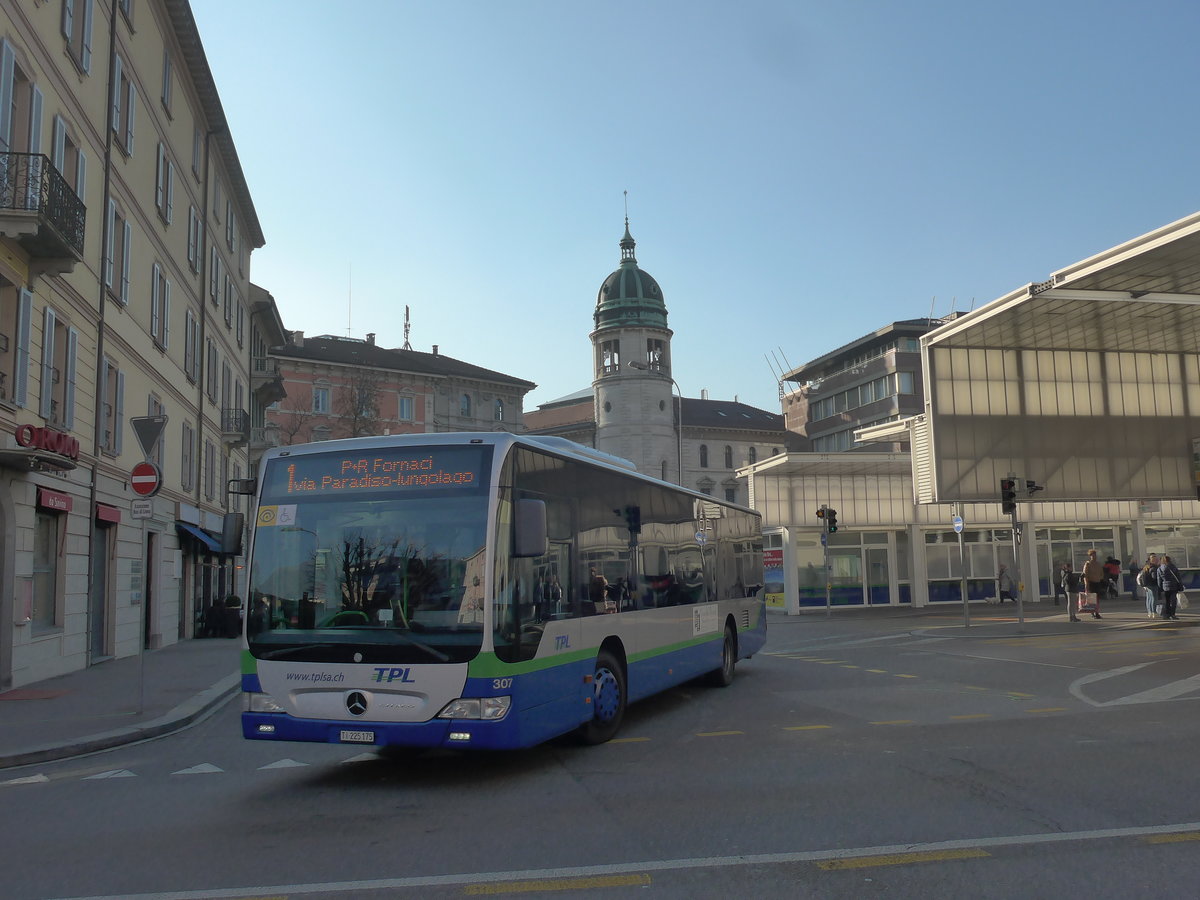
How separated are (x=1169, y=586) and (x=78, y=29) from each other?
1060 inches

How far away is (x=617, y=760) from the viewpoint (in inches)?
381

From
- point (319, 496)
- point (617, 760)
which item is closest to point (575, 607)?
point (617, 760)

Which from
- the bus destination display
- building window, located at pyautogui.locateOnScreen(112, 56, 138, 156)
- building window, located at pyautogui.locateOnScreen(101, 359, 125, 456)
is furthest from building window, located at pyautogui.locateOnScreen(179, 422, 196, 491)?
the bus destination display

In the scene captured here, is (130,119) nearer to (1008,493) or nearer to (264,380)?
(1008,493)

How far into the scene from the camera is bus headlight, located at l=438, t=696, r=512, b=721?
8266 millimetres

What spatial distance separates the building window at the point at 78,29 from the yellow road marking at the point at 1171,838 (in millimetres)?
19340

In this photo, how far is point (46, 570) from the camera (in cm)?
1802

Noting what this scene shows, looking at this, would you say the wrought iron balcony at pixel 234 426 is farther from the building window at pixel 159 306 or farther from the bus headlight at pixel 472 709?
the bus headlight at pixel 472 709

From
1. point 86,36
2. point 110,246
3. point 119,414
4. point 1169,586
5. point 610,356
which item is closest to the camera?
point 86,36

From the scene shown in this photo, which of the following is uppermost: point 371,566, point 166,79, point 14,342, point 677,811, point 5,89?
point 166,79

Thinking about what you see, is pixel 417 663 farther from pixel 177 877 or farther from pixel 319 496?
pixel 177 877

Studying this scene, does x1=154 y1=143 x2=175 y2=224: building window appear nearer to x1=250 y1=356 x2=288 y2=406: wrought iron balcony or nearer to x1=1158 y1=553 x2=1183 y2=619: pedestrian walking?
x1=250 y1=356 x2=288 y2=406: wrought iron balcony

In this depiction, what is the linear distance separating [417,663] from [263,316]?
136 ft

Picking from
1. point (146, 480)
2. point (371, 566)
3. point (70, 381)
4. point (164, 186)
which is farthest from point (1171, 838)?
point (164, 186)
